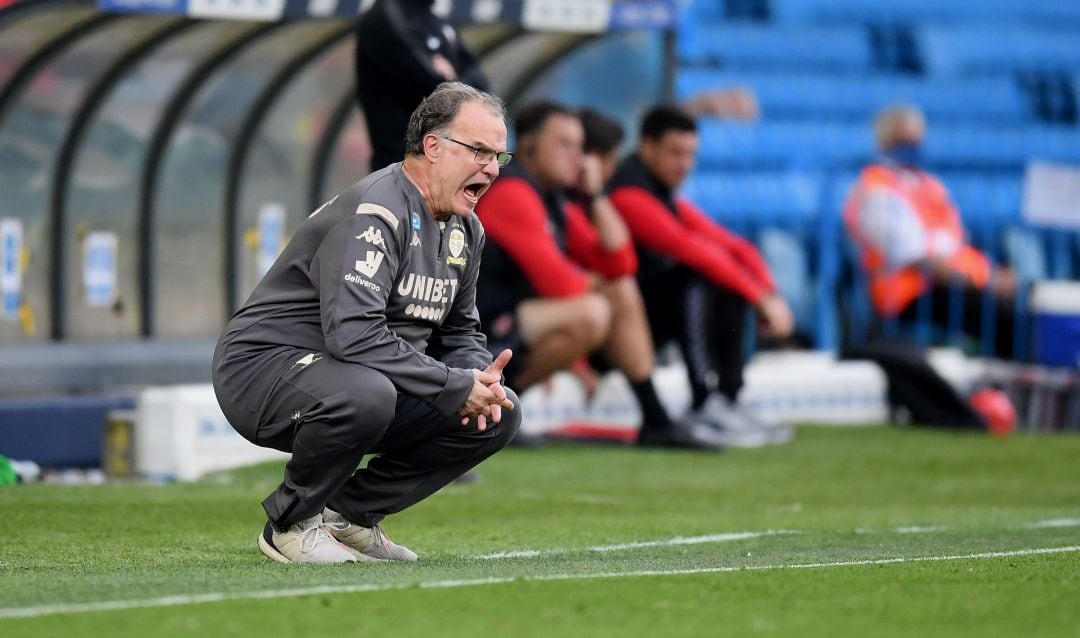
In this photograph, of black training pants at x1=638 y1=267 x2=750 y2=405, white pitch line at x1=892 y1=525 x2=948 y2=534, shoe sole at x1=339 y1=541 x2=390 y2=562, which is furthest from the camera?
black training pants at x1=638 y1=267 x2=750 y2=405

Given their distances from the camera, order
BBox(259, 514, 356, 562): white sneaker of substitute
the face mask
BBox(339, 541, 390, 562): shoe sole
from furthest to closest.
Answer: the face mask
BBox(339, 541, 390, 562): shoe sole
BBox(259, 514, 356, 562): white sneaker of substitute

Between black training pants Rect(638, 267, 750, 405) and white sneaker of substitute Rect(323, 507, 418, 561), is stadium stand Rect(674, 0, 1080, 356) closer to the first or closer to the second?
black training pants Rect(638, 267, 750, 405)

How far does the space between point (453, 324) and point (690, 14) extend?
11.6 metres

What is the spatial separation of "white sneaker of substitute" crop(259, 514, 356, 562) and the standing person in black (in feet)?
8.97

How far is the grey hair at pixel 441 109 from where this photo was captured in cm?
556

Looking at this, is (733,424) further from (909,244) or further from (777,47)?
(777,47)

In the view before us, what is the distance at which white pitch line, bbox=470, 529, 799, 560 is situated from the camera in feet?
19.8

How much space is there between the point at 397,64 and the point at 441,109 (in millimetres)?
2535

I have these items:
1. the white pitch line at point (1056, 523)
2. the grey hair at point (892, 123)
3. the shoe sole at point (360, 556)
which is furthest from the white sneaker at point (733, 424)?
the shoe sole at point (360, 556)

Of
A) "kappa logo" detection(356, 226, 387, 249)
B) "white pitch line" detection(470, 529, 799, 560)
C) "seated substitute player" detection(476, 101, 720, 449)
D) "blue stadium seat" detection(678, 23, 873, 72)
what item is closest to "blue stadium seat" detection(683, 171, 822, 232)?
"blue stadium seat" detection(678, 23, 873, 72)

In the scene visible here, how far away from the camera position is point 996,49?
63.2ft

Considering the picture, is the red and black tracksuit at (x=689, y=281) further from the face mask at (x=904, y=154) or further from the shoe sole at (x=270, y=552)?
the shoe sole at (x=270, y=552)

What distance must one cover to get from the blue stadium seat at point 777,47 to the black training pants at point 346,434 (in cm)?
1122

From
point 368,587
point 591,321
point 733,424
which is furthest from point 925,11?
point 368,587
